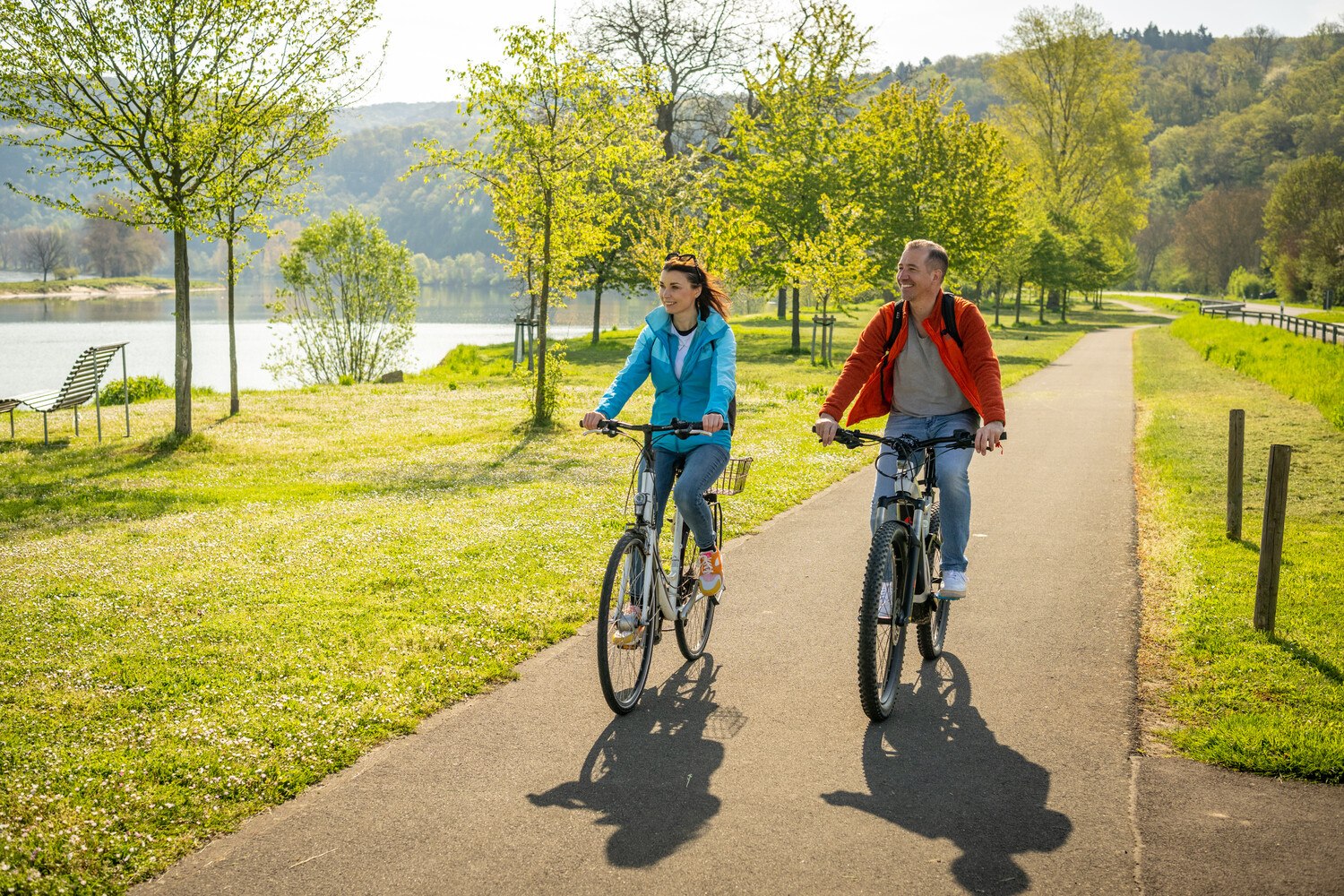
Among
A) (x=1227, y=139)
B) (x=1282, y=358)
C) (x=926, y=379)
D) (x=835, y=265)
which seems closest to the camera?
(x=926, y=379)

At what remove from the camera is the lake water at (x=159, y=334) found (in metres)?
30.7

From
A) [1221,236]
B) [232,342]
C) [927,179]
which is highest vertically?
[1221,236]

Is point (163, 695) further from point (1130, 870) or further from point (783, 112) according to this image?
point (783, 112)

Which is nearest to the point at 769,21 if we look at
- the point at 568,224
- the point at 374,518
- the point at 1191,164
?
the point at 568,224

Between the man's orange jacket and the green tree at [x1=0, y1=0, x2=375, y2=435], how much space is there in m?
11.5

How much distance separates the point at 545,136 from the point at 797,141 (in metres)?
20.0

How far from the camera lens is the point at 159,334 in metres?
44.1

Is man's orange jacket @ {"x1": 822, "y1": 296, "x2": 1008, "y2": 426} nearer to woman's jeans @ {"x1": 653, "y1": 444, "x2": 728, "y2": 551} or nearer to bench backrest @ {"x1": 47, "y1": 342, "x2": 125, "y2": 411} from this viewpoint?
woman's jeans @ {"x1": 653, "y1": 444, "x2": 728, "y2": 551}

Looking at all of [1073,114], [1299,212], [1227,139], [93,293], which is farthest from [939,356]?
[1227,139]

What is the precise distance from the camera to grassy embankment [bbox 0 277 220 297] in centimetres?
7756

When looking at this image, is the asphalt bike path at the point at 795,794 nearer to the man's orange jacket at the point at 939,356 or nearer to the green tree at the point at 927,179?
the man's orange jacket at the point at 939,356

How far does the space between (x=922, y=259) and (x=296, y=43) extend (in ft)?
42.0

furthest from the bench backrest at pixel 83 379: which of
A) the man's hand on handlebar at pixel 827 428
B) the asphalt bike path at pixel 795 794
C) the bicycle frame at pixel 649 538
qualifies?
the man's hand on handlebar at pixel 827 428

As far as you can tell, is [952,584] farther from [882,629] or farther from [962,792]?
[962,792]
